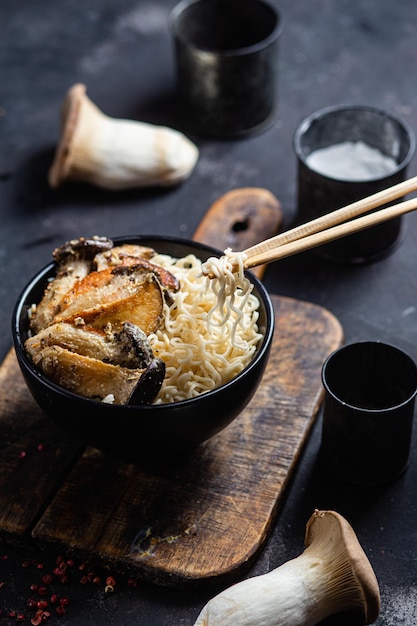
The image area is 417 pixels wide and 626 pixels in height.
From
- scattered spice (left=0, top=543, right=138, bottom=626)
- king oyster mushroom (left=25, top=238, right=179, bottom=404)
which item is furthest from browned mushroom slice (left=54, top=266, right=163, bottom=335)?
scattered spice (left=0, top=543, right=138, bottom=626)

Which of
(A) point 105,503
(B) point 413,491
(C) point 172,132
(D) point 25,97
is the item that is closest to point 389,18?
(C) point 172,132

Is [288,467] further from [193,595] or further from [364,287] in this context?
[364,287]

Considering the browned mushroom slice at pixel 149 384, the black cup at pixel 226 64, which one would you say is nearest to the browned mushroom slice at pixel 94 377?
the browned mushroom slice at pixel 149 384

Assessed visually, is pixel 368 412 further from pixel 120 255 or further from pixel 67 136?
pixel 67 136

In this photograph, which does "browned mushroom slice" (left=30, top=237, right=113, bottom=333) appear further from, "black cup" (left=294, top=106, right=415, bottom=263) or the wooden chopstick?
"black cup" (left=294, top=106, right=415, bottom=263)

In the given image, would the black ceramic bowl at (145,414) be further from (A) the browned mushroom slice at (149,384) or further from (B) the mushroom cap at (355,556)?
(B) the mushroom cap at (355,556)
